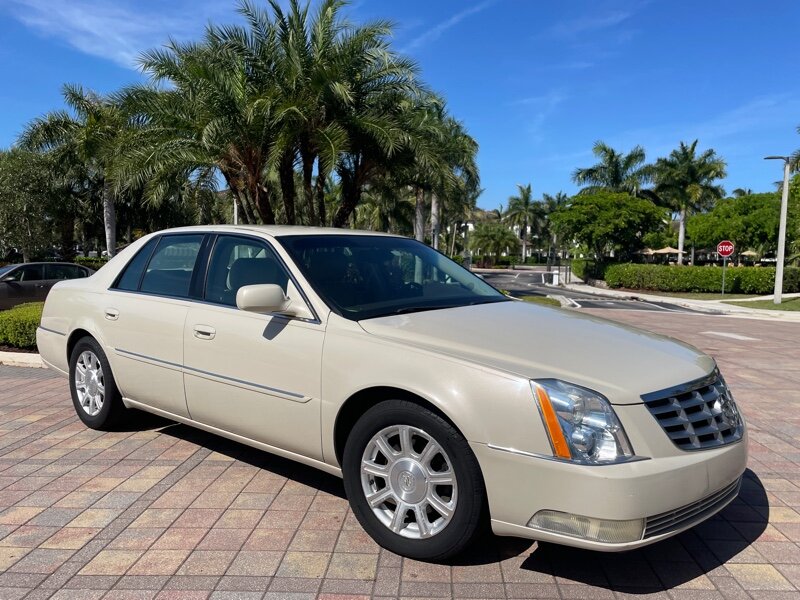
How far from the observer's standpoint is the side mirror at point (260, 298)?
11.0 feet

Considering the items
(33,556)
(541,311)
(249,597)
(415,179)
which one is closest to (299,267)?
(541,311)

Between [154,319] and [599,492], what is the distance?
312 centimetres

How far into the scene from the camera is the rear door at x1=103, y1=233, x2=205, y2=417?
4.17 m

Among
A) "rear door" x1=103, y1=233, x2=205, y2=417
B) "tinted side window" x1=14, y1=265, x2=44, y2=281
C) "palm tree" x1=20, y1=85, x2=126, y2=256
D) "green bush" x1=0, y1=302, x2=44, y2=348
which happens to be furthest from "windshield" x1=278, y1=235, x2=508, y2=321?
"palm tree" x1=20, y1=85, x2=126, y2=256

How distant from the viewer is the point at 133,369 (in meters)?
4.48

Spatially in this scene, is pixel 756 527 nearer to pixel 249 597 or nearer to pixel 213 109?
pixel 249 597

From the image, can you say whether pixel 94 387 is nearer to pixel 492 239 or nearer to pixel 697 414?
pixel 697 414

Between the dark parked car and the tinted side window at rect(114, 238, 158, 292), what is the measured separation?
10.3 m

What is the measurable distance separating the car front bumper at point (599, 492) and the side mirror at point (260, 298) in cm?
136

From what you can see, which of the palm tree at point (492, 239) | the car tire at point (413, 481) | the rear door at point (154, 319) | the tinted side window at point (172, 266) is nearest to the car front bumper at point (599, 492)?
the car tire at point (413, 481)

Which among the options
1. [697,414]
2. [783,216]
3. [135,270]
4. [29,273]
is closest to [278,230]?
[135,270]

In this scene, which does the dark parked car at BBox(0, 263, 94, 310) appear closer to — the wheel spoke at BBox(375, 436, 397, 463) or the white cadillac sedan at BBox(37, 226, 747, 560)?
the white cadillac sedan at BBox(37, 226, 747, 560)

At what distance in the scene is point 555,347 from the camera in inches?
120

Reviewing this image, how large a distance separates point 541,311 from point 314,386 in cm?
153
